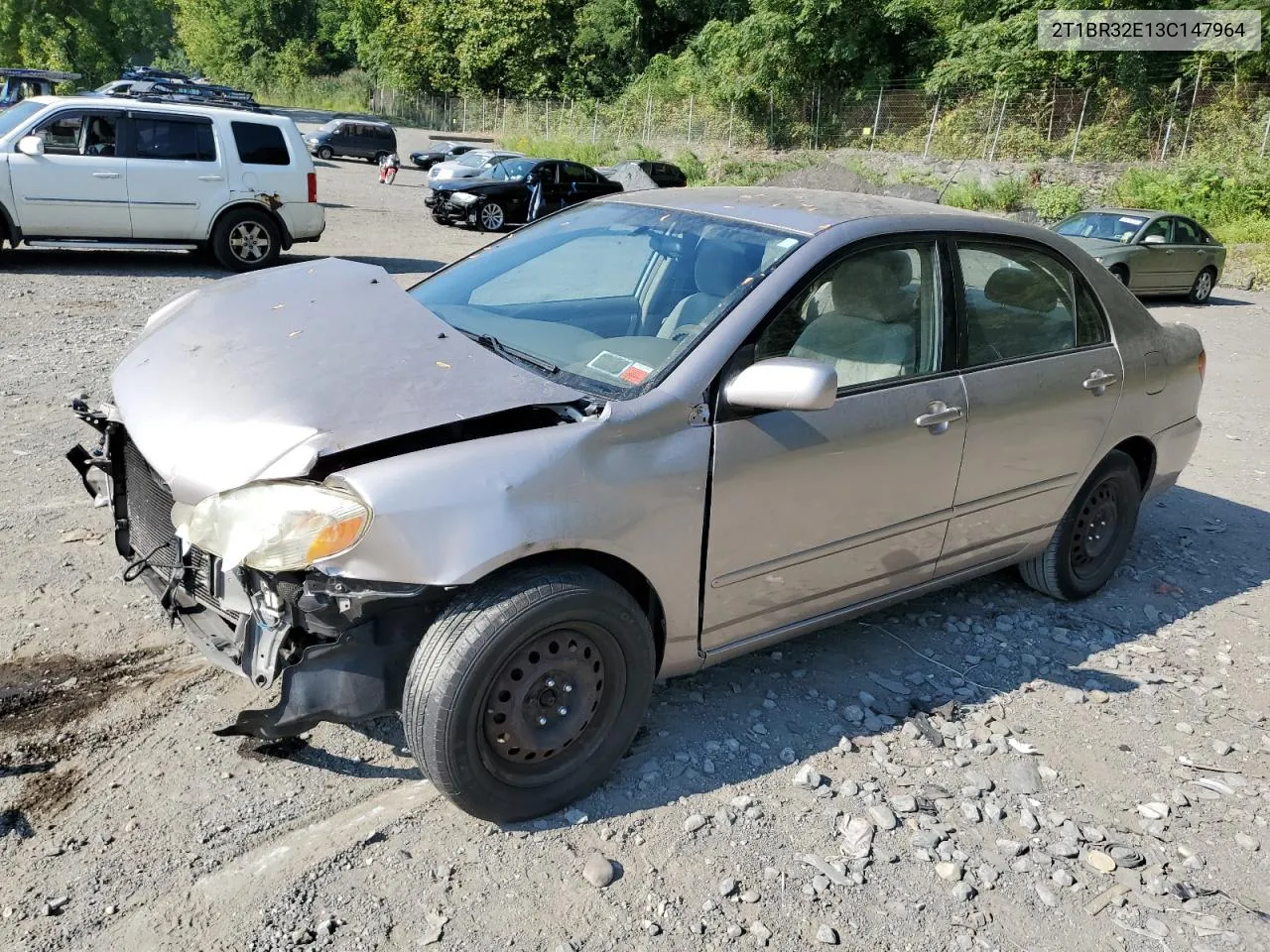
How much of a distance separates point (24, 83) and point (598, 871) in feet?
99.2

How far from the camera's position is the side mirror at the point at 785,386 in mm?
3041

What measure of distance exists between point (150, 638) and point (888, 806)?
2.66 meters

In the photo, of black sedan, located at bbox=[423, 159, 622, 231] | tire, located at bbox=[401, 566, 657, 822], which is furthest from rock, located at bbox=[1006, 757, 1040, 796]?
black sedan, located at bbox=[423, 159, 622, 231]

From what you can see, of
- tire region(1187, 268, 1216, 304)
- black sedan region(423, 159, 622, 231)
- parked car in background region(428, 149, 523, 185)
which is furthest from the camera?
parked car in background region(428, 149, 523, 185)

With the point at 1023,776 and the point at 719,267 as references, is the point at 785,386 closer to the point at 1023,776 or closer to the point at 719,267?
the point at 719,267

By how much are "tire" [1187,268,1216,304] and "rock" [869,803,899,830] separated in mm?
16235

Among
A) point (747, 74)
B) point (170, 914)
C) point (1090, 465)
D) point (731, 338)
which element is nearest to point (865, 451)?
point (731, 338)

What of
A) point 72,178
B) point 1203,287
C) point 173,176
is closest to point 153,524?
point 72,178

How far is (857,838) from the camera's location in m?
3.13

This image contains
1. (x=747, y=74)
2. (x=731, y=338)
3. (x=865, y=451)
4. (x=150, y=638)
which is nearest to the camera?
(x=731, y=338)

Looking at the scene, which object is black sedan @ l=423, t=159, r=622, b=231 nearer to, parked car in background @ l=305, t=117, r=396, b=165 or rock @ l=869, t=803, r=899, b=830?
parked car in background @ l=305, t=117, r=396, b=165

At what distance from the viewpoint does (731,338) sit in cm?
327

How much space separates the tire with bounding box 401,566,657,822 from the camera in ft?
9.11

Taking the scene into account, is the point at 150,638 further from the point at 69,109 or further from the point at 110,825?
the point at 69,109
